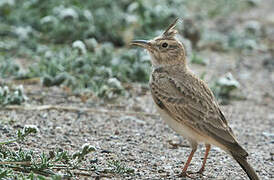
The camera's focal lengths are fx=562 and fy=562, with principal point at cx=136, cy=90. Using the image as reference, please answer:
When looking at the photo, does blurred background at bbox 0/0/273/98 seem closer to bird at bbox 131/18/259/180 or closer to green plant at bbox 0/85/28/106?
green plant at bbox 0/85/28/106

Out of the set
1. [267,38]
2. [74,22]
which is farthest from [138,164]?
[267,38]

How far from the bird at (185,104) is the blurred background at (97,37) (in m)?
1.35

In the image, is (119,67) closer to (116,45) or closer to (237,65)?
(116,45)

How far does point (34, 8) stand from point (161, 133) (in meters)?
3.91

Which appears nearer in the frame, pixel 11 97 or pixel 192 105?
pixel 192 105

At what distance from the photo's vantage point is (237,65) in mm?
9539

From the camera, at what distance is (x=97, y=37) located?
30.3 ft

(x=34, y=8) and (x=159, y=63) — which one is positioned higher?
(x=34, y=8)

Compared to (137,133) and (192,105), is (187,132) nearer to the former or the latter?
(192,105)

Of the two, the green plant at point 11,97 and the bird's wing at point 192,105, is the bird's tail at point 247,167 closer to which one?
the bird's wing at point 192,105

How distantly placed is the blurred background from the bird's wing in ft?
5.44

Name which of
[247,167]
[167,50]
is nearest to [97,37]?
[167,50]

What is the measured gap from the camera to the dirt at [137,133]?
535 centimetres

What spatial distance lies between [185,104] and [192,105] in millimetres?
66
